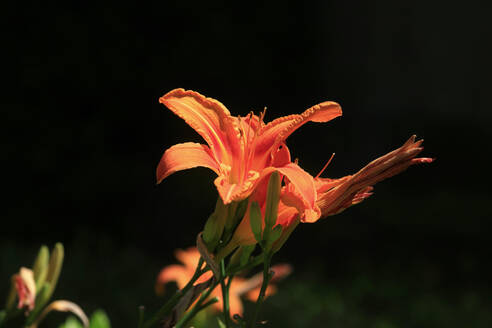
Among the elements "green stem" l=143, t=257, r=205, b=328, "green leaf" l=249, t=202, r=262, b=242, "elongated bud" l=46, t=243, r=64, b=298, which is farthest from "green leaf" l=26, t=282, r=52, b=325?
"green leaf" l=249, t=202, r=262, b=242

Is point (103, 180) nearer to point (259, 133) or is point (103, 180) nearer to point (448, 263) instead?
point (448, 263)

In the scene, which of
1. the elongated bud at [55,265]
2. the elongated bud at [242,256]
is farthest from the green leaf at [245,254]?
the elongated bud at [55,265]

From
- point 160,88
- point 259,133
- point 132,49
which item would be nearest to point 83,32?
point 132,49

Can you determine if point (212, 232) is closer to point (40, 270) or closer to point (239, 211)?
point (239, 211)

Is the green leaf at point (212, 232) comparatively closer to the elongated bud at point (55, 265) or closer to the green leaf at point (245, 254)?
the green leaf at point (245, 254)

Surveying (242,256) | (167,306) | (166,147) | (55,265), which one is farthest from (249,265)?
(166,147)

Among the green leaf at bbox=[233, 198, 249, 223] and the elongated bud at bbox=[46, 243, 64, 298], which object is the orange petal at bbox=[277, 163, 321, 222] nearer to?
the green leaf at bbox=[233, 198, 249, 223]
